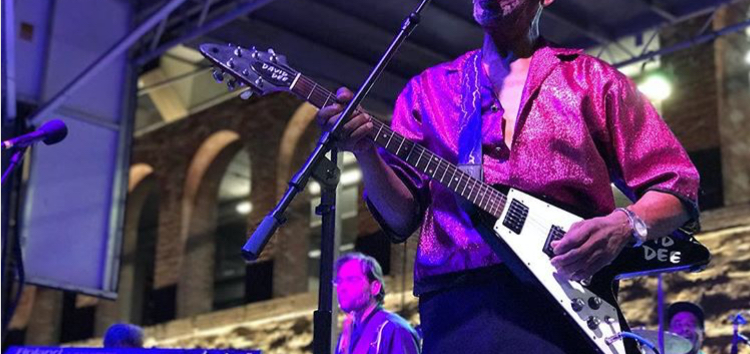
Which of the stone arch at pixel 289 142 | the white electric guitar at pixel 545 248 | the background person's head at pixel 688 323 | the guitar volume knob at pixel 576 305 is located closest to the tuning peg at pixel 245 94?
the white electric guitar at pixel 545 248

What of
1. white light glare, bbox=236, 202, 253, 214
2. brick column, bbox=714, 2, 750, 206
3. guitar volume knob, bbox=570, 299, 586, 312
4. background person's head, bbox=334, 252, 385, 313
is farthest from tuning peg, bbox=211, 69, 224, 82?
white light glare, bbox=236, 202, 253, 214

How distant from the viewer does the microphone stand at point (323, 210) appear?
2263mm

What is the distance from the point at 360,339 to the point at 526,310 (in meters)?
3.71

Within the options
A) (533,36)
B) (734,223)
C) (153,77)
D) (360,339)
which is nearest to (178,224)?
(153,77)

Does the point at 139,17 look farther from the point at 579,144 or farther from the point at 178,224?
the point at 579,144

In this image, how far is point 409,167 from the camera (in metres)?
2.48

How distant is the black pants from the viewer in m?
2.11

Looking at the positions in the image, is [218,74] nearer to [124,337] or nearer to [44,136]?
[44,136]

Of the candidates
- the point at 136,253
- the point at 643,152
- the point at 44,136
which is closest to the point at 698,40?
the point at 44,136

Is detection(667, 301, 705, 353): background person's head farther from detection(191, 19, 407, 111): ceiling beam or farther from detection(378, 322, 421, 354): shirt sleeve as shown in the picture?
detection(191, 19, 407, 111): ceiling beam

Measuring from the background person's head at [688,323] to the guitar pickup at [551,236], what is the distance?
5.16 m

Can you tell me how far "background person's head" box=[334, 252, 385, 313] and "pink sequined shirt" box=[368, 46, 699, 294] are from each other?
3523 millimetres

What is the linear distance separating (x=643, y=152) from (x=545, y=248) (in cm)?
31

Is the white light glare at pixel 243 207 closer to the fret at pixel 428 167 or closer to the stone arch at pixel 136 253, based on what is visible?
the stone arch at pixel 136 253
